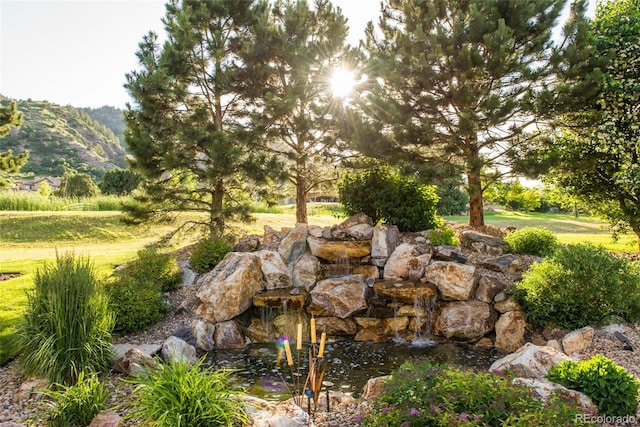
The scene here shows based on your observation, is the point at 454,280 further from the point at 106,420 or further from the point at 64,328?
Result: the point at 64,328

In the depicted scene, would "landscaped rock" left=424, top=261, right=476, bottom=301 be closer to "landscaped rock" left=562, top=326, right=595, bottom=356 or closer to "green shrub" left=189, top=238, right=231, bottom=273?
"landscaped rock" left=562, top=326, right=595, bottom=356

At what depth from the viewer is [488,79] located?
10562 mm

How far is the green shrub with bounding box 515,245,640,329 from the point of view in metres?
6.42

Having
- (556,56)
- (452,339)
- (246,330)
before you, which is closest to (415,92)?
(556,56)

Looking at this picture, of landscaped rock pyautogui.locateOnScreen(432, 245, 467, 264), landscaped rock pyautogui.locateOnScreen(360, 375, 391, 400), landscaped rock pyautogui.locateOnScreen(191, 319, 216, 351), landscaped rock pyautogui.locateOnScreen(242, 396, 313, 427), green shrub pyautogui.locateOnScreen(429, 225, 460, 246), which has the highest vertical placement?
green shrub pyautogui.locateOnScreen(429, 225, 460, 246)

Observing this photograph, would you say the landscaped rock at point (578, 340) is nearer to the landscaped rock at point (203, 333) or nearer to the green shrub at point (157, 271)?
the landscaped rock at point (203, 333)

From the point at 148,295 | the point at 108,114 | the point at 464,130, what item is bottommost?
the point at 148,295

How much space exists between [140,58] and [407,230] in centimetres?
932

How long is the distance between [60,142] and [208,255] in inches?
3165

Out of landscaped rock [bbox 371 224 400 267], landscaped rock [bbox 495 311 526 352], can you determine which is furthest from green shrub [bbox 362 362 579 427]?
landscaped rock [bbox 371 224 400 267]

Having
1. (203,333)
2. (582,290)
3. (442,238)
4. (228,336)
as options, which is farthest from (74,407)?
(442,238)

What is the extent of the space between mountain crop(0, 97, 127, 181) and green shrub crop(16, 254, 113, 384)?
53.7 m

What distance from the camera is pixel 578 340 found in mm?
6074

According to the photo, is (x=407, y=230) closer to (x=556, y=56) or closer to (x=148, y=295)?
(x=556, y=56)
